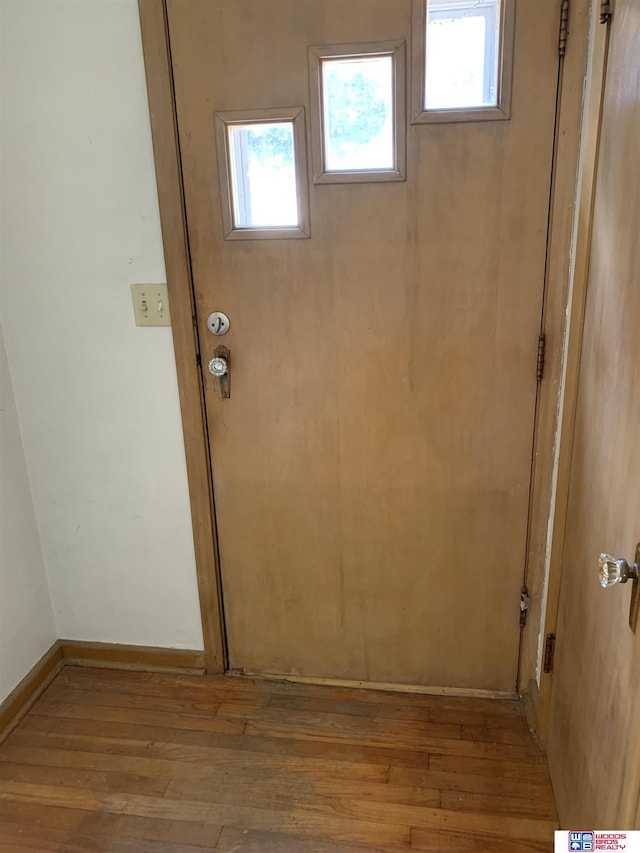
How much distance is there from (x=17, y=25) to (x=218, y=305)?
2.70 ft

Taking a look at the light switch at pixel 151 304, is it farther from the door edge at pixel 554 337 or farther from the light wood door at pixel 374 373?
the door edge at pixel 554 337

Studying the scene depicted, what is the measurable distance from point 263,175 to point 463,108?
0.50 m

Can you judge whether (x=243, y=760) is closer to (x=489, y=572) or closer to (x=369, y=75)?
(x=489, y=572)

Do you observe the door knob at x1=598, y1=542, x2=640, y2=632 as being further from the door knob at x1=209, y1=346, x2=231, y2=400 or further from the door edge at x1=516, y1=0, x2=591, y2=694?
the door knob at x1=209, y1=346, x2=231, y2=400

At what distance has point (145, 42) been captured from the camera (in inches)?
59.3

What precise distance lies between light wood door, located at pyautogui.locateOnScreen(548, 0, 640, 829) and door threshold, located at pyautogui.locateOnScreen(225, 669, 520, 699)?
41 cm

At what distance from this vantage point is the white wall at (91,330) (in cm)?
157

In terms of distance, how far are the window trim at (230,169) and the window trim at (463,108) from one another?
0.27 meters

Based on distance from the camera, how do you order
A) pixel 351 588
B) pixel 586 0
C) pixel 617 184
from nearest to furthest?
pixel 617 184 → pixel 586 0 → pixel 351 588

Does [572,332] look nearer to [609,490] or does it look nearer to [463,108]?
[609,490]

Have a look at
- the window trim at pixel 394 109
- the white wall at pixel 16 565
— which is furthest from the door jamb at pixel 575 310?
the white wall at pixel 16 565

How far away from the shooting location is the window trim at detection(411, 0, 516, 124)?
4.52 feet

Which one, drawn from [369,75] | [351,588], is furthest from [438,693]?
[369,75]
